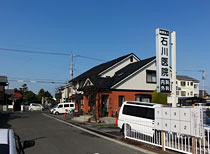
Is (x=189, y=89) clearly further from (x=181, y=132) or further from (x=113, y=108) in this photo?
(x=181, y=132)

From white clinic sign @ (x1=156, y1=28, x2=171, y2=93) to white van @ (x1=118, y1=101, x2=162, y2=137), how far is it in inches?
54.4

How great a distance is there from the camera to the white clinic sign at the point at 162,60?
1224 cm

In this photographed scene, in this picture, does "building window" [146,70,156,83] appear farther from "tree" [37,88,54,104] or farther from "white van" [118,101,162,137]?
"tree" [37,88,54,104]

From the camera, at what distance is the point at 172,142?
337 inches

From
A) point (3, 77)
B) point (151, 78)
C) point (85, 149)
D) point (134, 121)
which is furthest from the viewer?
point (3, 77)

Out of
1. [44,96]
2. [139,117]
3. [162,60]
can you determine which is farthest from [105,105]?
[44,96]

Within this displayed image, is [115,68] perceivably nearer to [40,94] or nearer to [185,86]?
[185,86]

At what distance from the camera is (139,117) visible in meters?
11.9

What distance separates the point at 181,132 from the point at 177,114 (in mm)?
673

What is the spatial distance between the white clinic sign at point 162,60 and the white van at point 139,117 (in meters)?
1.38

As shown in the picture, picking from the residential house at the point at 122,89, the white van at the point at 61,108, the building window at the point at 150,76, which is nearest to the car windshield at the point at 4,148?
the residential house at the point at 122,89

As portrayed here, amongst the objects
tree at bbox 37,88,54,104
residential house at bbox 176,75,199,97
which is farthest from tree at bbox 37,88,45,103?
residential house at bbox 176,75,199,97

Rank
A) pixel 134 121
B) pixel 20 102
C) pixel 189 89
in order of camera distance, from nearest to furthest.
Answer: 1. pixel 134 121
2. pixel 20 102
3. pixel 189 89

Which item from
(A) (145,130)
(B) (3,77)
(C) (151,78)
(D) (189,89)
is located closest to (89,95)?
(C) (151,78)
